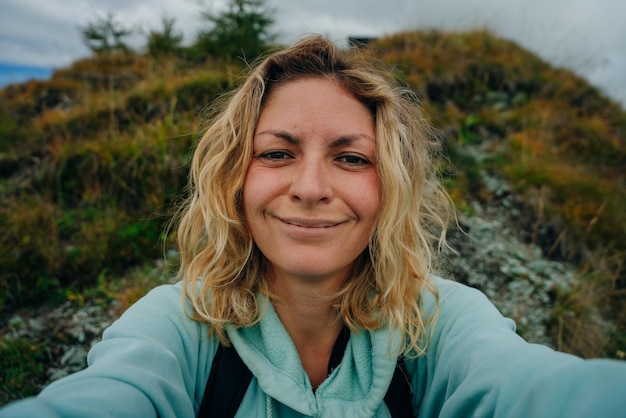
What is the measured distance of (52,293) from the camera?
355cm

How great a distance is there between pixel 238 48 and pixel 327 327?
731 centimetres

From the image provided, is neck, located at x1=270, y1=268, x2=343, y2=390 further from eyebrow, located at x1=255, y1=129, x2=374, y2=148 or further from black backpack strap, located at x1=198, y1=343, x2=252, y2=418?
eyebrow, located at x1=255, y1=129, x2=374, y2=148

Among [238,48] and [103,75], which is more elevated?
[238,48]

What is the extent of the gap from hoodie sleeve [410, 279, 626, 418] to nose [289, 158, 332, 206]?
31.9 inches

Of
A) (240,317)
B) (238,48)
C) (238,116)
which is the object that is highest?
(238,48)

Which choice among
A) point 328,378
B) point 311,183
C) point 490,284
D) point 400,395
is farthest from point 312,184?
point 490,284

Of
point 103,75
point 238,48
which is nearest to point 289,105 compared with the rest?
point 238,48

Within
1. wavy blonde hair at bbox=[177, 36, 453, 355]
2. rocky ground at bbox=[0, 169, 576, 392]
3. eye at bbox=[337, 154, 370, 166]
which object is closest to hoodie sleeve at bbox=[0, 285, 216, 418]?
wavy blonde hair at bbox=[177, 36, 453, 355]

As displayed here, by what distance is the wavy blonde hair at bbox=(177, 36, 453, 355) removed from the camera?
1816 millimetres

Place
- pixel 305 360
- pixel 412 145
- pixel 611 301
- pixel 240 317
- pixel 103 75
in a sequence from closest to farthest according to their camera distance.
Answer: pixel 240 317 < pixel 305 360 < pixel 412 145 < pixel 611 301 < pixel 103 75

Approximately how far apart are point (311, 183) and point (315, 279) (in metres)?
0.47

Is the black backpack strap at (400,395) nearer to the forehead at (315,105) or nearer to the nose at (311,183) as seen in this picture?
the nose at (311,183)

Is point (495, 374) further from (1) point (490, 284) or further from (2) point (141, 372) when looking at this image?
(1) point (490, 284)

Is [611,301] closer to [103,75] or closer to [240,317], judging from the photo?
[240,317]
